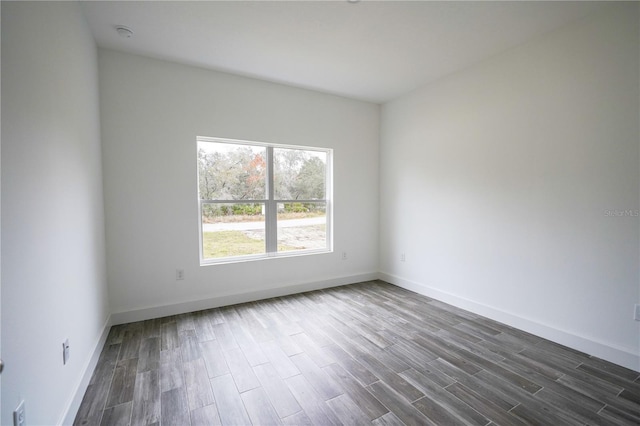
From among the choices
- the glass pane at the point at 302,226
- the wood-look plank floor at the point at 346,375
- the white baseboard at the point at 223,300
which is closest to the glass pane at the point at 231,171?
the glass pane at the point at 302,226

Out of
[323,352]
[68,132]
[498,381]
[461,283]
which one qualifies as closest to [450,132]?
[461,283]

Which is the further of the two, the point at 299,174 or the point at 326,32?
the point at 299,174

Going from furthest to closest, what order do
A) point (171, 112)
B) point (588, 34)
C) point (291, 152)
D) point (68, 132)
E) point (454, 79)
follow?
point (291, 152)
point (454, 79)
point (171, 112)
point (588, 34)
point (68, 132)

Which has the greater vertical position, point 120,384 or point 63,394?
point 63,394

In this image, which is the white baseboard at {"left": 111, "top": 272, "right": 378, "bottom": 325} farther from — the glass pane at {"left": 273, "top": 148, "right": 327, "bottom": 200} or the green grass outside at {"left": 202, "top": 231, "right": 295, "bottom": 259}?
the glass pane at {"left": 273, "top": 148, "right": 327, "bottom": 200}

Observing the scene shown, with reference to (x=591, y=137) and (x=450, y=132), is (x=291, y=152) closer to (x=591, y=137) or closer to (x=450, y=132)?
(x=450, y=132)

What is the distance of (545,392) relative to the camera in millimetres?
1923

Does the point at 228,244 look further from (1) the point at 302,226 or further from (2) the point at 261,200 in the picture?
(1) the point at 302,226

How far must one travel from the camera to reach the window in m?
3.44

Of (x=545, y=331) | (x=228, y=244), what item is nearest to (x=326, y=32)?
(x=228, y=244)

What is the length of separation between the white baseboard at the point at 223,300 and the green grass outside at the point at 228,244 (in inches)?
19.7

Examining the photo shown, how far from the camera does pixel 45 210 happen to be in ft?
4.88

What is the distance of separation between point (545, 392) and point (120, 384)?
2904 millimetres

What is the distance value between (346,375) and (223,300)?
6.21 feet
